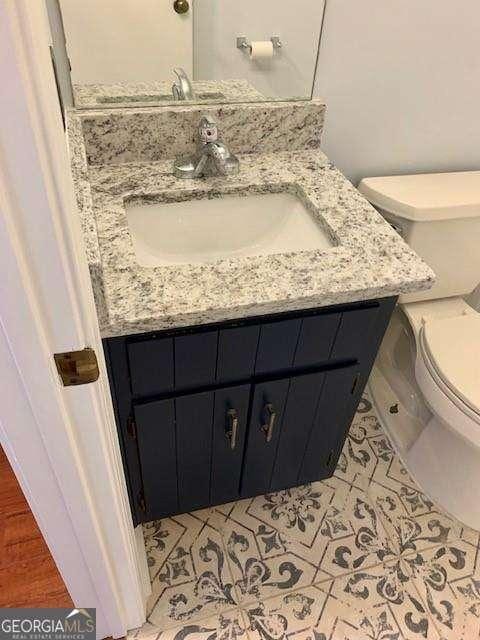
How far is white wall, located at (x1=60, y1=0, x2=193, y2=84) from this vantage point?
39.0 inches

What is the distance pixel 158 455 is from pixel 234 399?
0.23m

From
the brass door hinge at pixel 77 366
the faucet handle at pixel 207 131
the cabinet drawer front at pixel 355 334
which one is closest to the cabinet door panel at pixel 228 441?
the cabinet drawer front at pixel 355 334

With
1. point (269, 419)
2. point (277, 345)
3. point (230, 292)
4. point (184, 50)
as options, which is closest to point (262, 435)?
point (269, 419)

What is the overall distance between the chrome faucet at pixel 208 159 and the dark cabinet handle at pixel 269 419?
1.81 ft

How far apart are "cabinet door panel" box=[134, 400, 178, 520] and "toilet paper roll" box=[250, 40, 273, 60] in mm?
849

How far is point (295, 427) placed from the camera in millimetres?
1152

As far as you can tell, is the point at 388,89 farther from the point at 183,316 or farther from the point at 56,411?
the point at 56,411

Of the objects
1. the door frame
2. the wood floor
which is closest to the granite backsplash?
the door frame

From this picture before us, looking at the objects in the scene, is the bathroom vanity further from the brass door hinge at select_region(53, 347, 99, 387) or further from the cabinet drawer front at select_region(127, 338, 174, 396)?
the brass door hinge at select_region(53, 347, 99, 387)

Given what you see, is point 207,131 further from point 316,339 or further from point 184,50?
point 316,339

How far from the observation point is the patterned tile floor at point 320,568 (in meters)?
1.20

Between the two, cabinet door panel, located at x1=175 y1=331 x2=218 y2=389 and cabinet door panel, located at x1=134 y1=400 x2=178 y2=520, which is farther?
cabinet door panel, located at x1=134 y1=400 x2=178 y2=520

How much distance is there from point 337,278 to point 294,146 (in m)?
0.52

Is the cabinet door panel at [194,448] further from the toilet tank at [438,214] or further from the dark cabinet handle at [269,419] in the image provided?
the toilet tank at [438,214]
